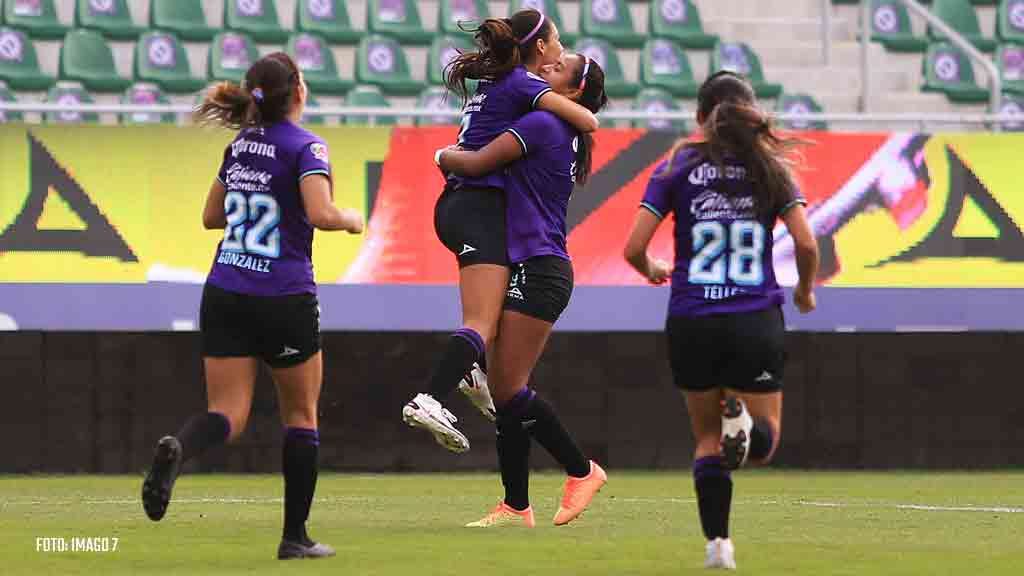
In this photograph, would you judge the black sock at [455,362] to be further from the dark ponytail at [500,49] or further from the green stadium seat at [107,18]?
the green stadium seat at [107,18]

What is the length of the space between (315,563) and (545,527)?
2.07 meters

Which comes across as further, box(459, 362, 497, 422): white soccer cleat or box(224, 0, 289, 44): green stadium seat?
box(224, 0, 289, 44): green stadium seat

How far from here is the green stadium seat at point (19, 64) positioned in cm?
1794

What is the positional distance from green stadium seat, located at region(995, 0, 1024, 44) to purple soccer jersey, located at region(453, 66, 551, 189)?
13920 mm

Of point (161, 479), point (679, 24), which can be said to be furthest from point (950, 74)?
point (161, 479)

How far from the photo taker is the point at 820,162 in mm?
15547

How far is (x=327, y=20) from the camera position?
64.5ft

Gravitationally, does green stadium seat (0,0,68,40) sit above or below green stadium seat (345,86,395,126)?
above

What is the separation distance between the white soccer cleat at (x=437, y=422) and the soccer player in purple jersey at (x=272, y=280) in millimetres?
574

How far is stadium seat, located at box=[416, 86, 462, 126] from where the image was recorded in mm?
15578

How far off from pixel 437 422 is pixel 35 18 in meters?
11.8

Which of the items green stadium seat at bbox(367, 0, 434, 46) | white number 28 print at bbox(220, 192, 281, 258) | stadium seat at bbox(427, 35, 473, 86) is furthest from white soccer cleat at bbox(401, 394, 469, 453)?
green stadium seat at bbox(367, 0, 434, 46)

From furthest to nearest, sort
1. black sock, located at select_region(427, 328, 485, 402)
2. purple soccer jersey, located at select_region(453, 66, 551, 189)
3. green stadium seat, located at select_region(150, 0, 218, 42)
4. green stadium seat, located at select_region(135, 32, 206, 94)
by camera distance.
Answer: green stadium seat, located at select_region(150, 0, 218, 42) → green stadium seat, located at select_region(135, 32, 206, 94) → purple soccer jersey, located at select_region(453, 66, 551, 189) → black sock, located at select_region(427, 328, 485, 402)

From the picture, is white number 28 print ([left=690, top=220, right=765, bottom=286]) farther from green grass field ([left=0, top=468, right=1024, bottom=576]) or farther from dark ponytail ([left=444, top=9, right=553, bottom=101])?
dark ponytail ([left=444, top=9, right=553, bottom=101])
